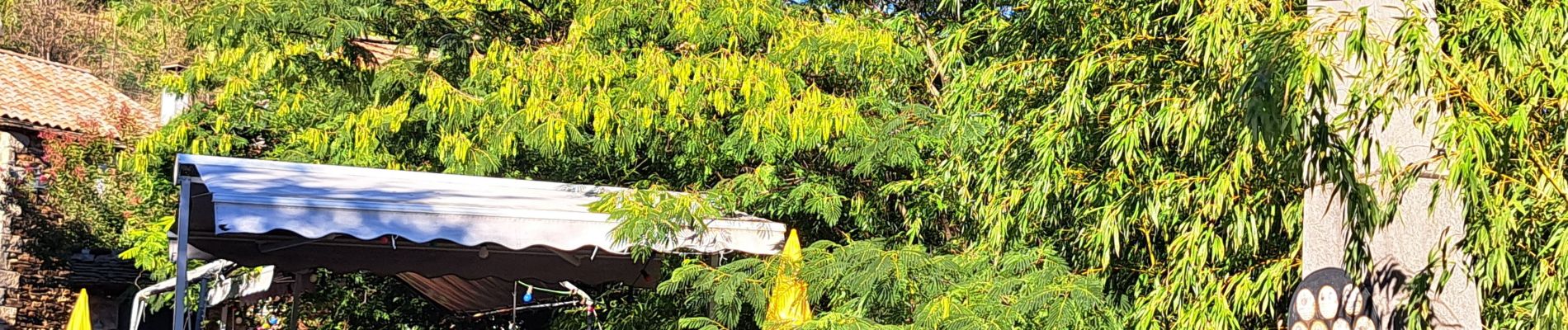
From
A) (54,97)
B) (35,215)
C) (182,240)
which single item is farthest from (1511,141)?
(54,97)

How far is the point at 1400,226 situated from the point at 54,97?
17.7 m

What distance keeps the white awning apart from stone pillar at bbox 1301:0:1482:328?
291 centimetres

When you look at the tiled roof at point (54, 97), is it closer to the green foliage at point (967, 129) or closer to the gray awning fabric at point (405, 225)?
the green foliage at point (967, 129)

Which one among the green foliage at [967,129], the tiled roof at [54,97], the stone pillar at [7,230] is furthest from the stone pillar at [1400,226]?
the stone pillar at [7,230]

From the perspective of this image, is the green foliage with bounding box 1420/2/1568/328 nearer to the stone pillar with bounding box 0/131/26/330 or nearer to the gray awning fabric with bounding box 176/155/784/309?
the gray awning fabric with bounding box 176/155/784/309

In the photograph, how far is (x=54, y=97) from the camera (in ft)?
61.2

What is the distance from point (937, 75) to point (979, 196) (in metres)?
2.42

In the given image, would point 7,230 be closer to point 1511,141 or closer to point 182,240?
point 182,240

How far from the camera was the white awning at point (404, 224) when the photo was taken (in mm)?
5660

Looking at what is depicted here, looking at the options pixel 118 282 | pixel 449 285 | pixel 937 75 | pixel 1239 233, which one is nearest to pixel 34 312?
pixel 118 282

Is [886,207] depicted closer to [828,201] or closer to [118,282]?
[828,201]

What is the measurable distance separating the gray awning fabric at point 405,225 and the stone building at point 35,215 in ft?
34.4

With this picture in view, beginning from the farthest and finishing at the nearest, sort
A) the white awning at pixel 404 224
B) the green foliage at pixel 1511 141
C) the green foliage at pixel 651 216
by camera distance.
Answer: the green foliage at pixel 651 216
the white awning at pixel 404 224
the green foliage at pixel 1511 141

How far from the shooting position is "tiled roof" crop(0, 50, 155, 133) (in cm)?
1722
